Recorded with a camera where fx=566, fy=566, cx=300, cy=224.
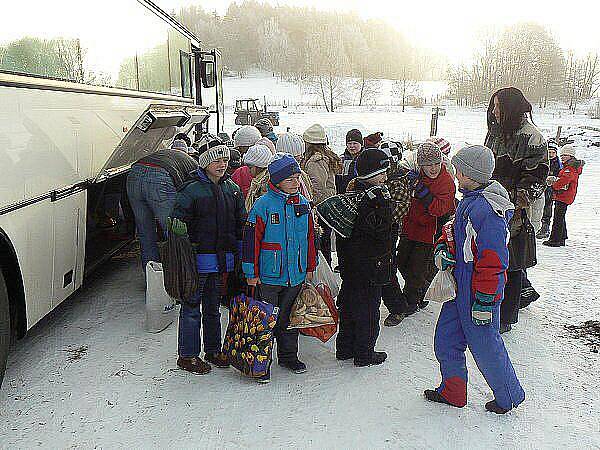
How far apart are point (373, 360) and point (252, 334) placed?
1073mm

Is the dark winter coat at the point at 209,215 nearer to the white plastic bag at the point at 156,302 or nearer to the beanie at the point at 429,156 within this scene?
the white plastic bag at the point at 156,302

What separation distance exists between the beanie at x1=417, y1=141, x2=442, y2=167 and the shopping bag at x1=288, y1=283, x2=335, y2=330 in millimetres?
1599

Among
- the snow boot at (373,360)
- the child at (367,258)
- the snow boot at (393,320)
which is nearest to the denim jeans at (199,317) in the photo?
the child at (367,258)

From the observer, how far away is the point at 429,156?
5039 millimetres

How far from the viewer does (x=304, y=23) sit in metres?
104

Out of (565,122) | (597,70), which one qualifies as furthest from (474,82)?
(565,122)

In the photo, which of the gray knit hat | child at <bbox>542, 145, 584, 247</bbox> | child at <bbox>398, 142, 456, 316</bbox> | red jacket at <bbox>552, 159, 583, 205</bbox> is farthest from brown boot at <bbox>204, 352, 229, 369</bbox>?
red jacket at <bbox>552, 159, 583, 205</bbox>

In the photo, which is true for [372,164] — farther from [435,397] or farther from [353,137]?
[353,137]

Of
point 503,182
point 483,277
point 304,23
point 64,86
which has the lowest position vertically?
point 483,277

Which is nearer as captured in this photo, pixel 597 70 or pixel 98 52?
pixel 98 52

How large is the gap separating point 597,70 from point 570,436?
67.4m

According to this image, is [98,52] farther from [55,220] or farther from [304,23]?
[304,23]

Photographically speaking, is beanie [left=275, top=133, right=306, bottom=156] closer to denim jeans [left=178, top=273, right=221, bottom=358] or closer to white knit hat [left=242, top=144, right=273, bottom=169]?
white knit hat [left=242, top=144, right=273, bottom=169]

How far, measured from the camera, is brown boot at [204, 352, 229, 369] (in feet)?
14.5
